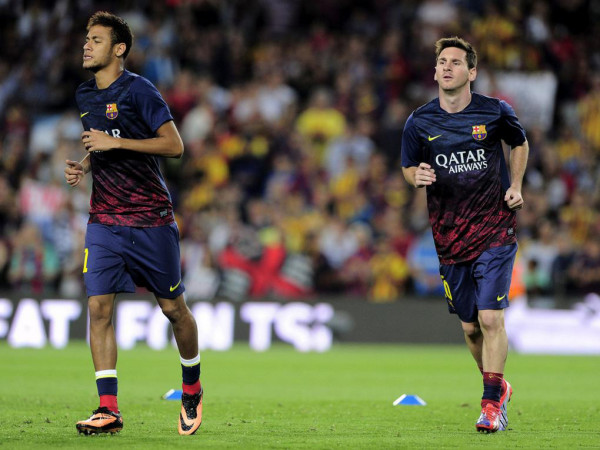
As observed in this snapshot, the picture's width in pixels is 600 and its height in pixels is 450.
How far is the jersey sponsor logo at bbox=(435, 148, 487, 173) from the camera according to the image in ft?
25.7

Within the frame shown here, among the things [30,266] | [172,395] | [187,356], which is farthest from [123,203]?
[30,266]

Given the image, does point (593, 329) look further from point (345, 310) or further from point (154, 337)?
point (154, 337)

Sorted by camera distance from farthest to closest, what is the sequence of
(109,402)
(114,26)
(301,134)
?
(301,134), (114,26), (109,402)

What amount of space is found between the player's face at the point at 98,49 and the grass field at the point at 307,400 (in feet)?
7.66

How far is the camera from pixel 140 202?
7359mm

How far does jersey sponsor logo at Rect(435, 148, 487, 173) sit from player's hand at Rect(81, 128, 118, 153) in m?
2.31

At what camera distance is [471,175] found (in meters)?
7.82

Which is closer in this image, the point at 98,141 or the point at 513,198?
the point at 98,141

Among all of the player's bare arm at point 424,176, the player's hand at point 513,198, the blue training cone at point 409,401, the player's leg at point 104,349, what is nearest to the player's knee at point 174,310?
the player's leg at point 104,349

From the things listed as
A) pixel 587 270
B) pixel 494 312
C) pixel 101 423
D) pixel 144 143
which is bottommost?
pixel 587 270

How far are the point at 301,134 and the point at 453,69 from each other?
12.8 meters

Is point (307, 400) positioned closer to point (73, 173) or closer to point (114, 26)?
point (73, 173)

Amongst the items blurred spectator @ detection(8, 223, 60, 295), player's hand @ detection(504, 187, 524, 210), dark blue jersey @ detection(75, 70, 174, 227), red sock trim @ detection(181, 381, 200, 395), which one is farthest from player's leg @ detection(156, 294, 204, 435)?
blurred spectator @ detection(8, 223, 60, 295)

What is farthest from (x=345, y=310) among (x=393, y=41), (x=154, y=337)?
(x=393, y=41)
